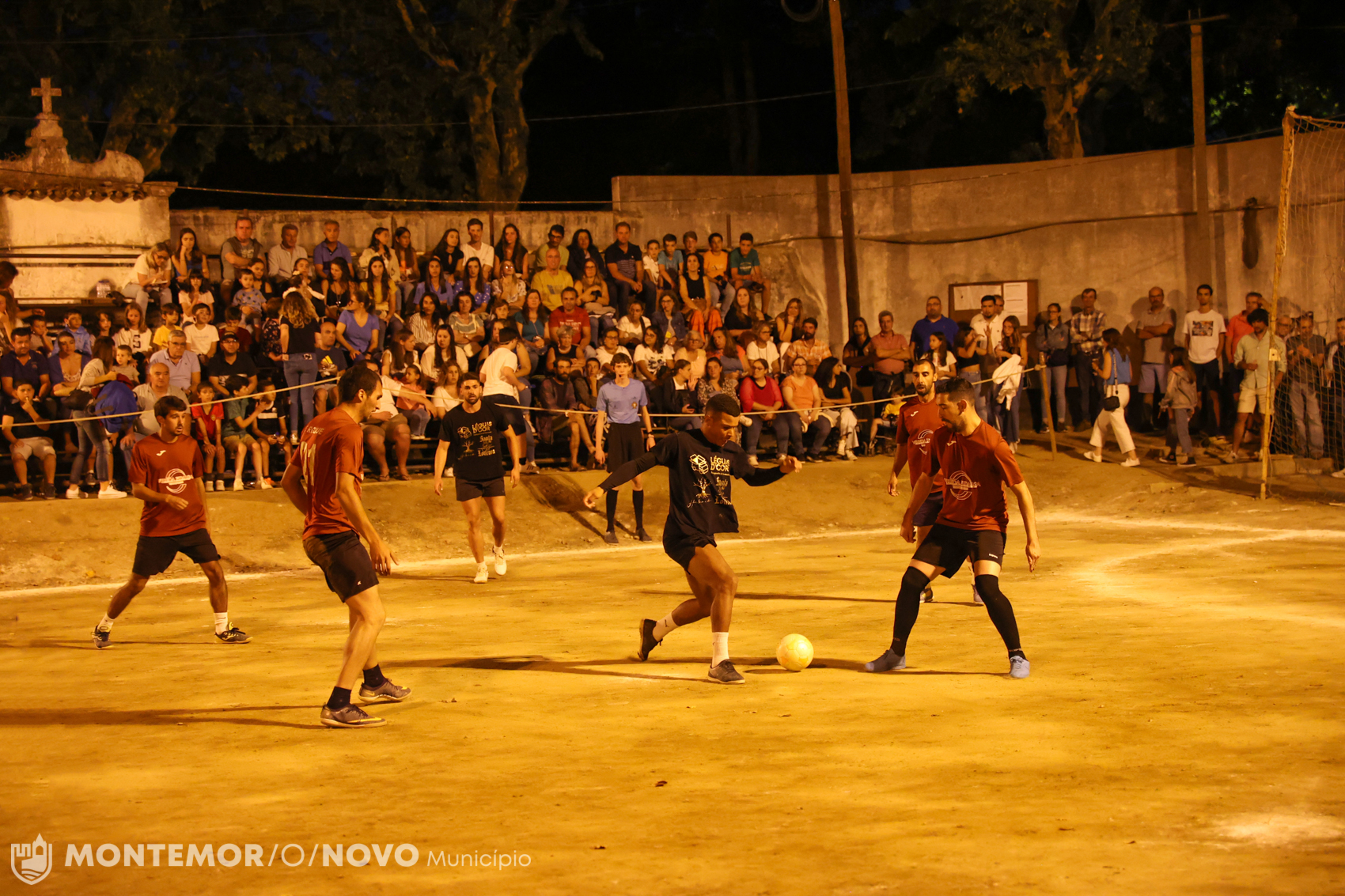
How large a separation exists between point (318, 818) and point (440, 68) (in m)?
25.3

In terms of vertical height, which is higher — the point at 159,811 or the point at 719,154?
the point at 719,154

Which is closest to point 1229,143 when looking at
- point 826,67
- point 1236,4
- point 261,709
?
point 1236,4

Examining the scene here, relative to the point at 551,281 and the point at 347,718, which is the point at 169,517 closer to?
the point at 347,718

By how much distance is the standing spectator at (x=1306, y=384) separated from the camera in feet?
62.5

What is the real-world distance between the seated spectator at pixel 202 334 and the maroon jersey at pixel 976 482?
37.6ft

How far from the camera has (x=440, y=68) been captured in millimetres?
28750

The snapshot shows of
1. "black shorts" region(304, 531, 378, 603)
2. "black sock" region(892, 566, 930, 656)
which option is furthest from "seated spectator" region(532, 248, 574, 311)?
"black shorts" region(304, 531, 378, 603)

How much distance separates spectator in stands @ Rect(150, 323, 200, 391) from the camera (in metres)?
16.1

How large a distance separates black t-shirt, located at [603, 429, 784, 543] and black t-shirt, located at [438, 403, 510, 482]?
16.2 feet

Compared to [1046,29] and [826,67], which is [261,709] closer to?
[1046,29]

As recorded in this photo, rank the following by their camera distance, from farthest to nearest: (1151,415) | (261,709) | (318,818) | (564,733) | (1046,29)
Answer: (1046,29), (1151,415), (261,709), (564,733), (318,818)

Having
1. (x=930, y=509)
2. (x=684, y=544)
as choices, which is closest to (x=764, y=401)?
(x=930, y=509)

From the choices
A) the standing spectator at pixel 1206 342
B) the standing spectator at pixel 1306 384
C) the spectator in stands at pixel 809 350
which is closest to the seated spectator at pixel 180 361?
the spectator in stands at pixel 809 350

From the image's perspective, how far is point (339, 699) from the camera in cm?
757
